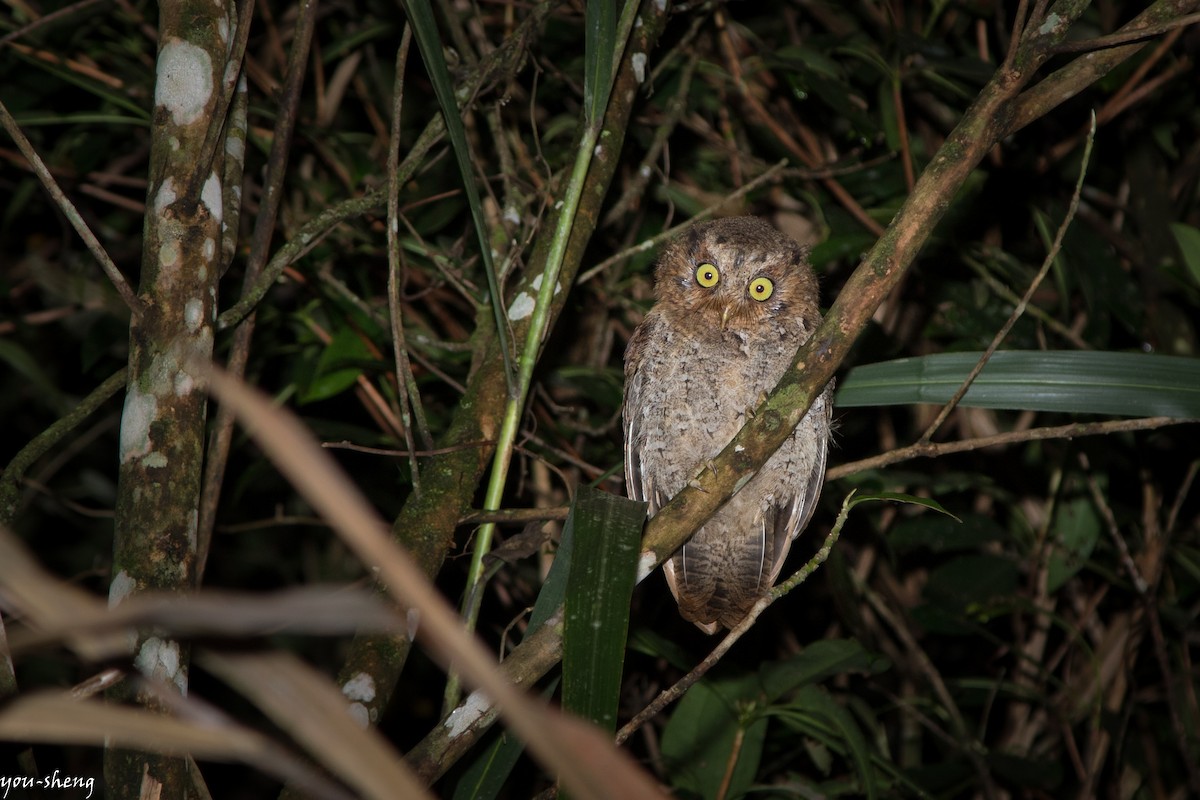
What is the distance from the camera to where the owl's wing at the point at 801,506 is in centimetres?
261

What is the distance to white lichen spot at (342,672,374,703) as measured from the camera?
1.61m

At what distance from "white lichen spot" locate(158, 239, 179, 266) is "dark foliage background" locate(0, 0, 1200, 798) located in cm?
96

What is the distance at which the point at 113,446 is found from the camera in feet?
13.7

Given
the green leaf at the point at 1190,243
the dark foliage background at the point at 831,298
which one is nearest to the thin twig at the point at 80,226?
the dark foliage background at the point at 831,298

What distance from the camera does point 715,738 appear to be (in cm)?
244

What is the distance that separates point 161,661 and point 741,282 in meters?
1.74

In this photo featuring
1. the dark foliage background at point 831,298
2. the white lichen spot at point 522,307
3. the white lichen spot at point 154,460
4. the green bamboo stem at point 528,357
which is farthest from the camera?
the dark foliage background at point 831,298

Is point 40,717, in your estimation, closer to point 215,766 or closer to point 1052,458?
point 1052,458

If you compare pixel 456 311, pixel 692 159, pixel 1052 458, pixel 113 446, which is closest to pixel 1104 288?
pixel 1052 458

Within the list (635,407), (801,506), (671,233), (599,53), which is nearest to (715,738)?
(801,506)

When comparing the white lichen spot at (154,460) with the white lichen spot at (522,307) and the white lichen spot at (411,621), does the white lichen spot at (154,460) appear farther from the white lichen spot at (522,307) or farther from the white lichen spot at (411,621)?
the white lichen spot at (522,307)

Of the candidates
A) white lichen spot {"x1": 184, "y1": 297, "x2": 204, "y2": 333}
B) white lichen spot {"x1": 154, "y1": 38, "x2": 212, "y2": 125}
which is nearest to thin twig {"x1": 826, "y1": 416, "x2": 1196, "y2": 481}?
white lichen spot {"x1": 184, "y1": 297, "x2": 204, "y2": 333}

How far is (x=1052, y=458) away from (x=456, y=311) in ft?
7.16

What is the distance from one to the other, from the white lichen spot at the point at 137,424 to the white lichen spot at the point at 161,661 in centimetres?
30
